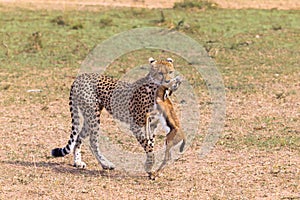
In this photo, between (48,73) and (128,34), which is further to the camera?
(128,34)

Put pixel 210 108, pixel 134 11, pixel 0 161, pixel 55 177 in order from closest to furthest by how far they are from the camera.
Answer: pixel 55 177, pixel 0 161, pixel 210 108, pixel 134 11

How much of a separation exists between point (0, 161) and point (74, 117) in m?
0.93

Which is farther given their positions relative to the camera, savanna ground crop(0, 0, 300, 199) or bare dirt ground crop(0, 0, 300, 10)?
bare dirt ground crop(0, 0, 300, 10)

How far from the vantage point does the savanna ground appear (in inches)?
294

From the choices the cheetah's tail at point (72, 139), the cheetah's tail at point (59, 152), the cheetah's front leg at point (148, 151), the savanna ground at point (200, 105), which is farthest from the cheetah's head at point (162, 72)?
the cheetah's tail at point (59, 152)

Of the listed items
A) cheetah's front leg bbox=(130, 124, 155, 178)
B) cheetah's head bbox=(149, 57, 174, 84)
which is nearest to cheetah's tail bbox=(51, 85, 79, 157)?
cheetah's front leg bbox=(130, 124, 155, 178)

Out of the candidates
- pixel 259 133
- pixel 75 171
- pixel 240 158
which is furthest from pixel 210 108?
pixel 75 171

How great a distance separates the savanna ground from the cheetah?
295 millimetres

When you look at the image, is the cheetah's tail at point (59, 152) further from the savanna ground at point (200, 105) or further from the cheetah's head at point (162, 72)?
the cheetah's head at point (162, 72)

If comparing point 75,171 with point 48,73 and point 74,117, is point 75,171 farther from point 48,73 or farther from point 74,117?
point 48,73

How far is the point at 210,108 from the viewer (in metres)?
11.5

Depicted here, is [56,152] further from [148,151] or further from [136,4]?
[136,4]

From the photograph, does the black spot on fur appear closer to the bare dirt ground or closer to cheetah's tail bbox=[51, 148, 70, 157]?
cheetah's tail bbox=[51, 148, 70, 157]

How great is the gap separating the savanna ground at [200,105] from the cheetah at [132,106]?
0.30 meters
